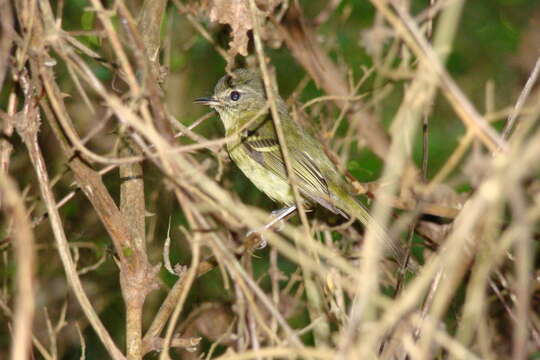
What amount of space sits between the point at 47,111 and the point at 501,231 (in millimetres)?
2606

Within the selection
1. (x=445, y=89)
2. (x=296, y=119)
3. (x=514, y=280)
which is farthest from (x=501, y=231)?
(x=445, y=89)

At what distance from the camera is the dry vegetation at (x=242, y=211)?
2.05 metres

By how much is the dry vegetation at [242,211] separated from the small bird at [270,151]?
16 cm

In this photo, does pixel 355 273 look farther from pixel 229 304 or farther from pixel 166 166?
pixel 229 304

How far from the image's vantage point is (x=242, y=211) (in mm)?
2346

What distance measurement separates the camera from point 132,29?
9.07 feet

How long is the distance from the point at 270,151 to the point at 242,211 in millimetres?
2998

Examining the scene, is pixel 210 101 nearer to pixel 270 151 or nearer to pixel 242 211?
pixel 270 151

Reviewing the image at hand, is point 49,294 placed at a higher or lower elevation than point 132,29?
lower

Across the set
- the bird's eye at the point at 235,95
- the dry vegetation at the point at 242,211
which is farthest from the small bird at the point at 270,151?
the dry vegetation at the point at 242,211

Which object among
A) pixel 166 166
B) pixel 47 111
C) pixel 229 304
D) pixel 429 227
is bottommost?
pixel 229 304

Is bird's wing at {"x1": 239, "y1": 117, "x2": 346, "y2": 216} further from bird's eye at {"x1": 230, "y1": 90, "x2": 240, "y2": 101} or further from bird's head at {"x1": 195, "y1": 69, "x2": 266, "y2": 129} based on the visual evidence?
bird's eye at {"x1": 230, "y1": 90, "x2": 240, "y2": 101}

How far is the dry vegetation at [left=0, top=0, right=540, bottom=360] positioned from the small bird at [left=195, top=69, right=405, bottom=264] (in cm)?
16

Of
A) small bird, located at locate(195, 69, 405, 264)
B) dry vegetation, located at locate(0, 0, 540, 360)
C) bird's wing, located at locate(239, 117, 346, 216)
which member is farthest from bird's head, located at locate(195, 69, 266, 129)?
dry vegetation, located at locate(0, 0, 540, 360)
